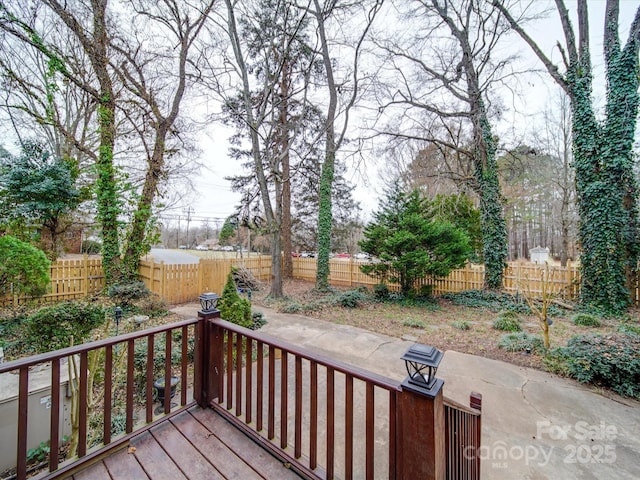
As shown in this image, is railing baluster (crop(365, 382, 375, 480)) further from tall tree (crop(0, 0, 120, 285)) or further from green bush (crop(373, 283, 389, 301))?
tall tree (crop(0, 0, 120, 285))

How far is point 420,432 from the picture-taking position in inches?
44.0

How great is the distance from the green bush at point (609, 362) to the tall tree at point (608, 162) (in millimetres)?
3944

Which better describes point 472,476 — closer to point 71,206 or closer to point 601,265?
point 601,265

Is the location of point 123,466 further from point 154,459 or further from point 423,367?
point 423,367

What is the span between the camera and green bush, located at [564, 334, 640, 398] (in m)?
2.64

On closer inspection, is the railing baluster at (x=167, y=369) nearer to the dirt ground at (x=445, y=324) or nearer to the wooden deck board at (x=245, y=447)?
the wooden deck board at (x=245, y=447)

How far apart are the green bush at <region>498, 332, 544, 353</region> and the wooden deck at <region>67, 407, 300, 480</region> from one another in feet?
12.1

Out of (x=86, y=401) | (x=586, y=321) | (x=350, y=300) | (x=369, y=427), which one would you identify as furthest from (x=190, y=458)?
(x=586, y=321)

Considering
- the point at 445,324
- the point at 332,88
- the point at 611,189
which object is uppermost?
the point at 332,88

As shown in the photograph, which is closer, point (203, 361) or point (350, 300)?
point (203, 361)

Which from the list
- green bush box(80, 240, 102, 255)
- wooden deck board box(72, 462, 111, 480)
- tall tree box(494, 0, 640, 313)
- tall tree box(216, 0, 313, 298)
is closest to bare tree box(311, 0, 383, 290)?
tall tree box(216, 0, 313, 298)

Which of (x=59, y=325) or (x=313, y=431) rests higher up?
(x=59, y=325)

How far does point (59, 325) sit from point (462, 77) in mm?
10500

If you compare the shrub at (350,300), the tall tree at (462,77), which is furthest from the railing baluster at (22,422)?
the tall tree at (462,77)
